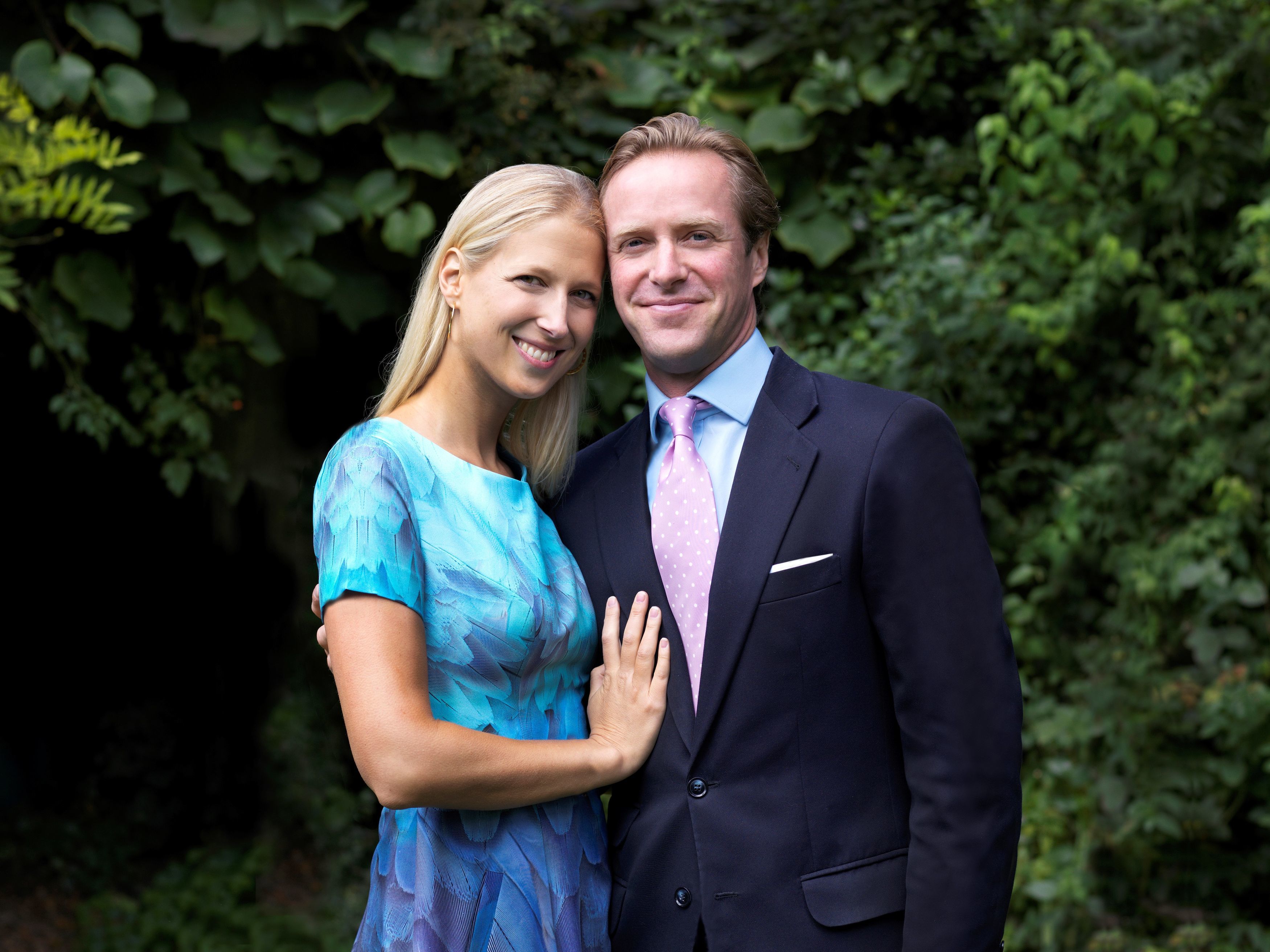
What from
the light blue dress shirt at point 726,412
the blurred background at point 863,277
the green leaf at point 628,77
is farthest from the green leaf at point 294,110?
the light blue dress shirt at point 726,412

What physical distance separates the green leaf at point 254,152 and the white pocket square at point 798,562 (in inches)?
89.8

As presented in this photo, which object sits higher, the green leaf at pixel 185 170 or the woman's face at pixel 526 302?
the green leaf at pixel 185 170

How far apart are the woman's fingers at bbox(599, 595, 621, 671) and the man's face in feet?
1.33

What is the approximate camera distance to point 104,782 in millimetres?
4559

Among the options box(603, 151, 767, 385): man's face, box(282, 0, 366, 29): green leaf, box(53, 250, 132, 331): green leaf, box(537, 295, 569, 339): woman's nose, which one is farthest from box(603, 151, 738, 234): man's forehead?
box(53, 250, 132, 331): green leaf

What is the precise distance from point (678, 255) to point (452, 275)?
1.21ft

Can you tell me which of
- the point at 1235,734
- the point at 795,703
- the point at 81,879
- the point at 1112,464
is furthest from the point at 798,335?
the point at 81,879

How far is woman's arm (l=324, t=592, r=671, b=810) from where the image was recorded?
153cm

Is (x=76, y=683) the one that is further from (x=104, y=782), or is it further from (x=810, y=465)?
(x=810, y=465)

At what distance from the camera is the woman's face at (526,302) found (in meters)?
1.77

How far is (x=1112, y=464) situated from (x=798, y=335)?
40.7 inches

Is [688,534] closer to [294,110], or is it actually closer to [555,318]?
[555,318]

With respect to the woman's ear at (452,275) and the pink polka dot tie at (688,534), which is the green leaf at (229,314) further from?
the pink polka dot tie at (688,534)

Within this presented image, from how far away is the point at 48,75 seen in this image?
3031 mm
